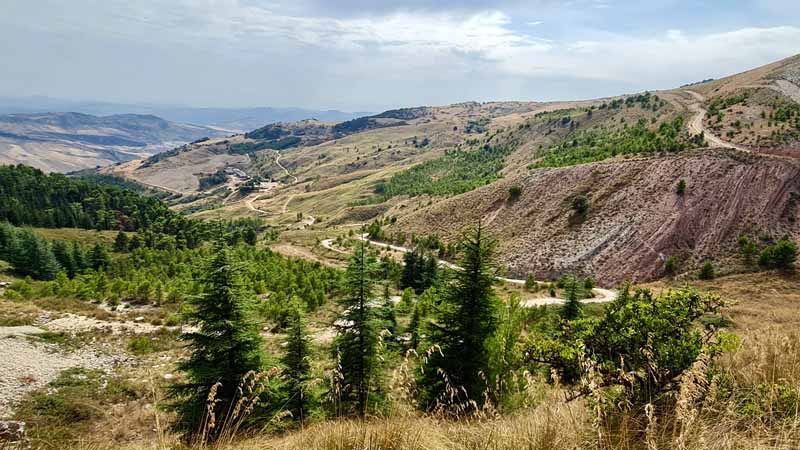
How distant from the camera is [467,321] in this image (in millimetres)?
13453

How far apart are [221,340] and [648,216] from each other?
5041 cm

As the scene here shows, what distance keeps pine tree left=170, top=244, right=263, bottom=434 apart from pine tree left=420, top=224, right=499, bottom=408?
19.2 feet

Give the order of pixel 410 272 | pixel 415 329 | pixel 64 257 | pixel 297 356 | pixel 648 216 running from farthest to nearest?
pixel 64 257 → pixel 648 216 → pixel 410 272 → pixel 415 329 → pixel 297 356

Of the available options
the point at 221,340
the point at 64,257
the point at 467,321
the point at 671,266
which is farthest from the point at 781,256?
the point at 64,257

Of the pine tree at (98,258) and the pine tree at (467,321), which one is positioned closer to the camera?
the pine tree at (467,321)

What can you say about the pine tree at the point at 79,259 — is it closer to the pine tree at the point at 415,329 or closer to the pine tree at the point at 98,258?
the pine tree at the point at 98,258

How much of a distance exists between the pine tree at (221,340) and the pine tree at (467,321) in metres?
5.85

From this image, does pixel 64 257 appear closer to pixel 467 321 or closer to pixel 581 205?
pixel 467 321

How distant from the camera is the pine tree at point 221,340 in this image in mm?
12398

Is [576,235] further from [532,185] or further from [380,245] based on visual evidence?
[380,245]

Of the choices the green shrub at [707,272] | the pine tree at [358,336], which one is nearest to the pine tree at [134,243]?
the pine tree at [358,336]

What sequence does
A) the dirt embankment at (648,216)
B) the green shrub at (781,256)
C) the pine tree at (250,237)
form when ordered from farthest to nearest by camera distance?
the pine tree at (250,237), the dirt embankment at (648,216), the green shrub at (781,256)

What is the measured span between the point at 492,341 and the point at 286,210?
465ft

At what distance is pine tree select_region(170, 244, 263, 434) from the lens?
1240cm
